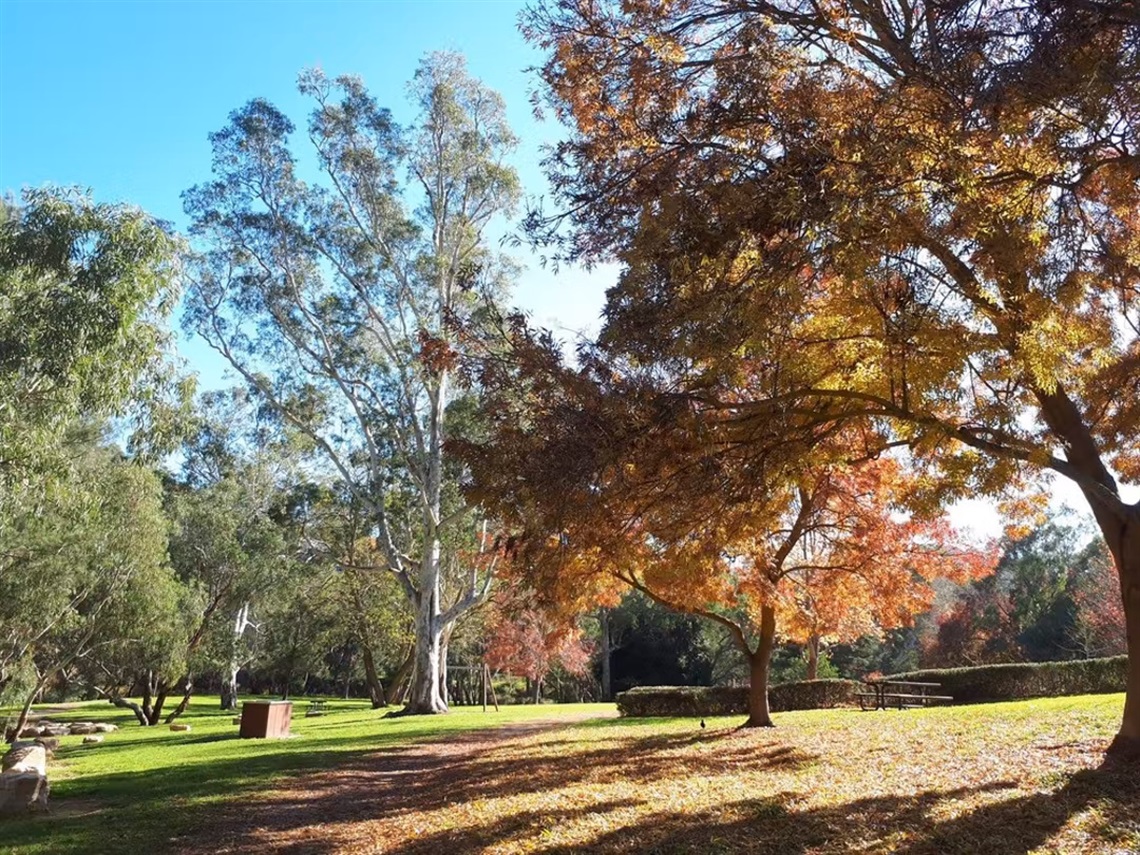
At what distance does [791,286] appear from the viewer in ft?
19.6

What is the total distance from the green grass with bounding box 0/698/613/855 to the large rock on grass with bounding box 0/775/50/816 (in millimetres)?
287

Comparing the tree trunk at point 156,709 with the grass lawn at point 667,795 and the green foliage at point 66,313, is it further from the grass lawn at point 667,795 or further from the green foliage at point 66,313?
the green foliage at point 66,313

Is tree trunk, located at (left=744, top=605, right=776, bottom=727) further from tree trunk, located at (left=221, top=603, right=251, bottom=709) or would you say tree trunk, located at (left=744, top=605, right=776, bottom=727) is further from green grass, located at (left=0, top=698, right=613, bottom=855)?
tree trunk, located at (left=221, top=603, right=251, bottom=709)

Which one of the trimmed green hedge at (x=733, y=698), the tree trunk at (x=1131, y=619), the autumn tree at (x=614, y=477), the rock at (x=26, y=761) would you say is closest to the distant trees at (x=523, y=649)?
the trimmed green hedge at (x=733, y=698)

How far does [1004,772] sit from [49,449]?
38.0ft

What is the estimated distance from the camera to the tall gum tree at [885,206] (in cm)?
540

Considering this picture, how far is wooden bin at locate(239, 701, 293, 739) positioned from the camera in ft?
63.5

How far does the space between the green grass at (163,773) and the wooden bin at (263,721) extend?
50 centimetres

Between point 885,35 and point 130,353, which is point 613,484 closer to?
point 885,35

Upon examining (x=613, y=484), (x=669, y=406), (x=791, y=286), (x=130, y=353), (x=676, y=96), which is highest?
(x=676, y=96)

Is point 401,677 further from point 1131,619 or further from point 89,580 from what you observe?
point 1131,619

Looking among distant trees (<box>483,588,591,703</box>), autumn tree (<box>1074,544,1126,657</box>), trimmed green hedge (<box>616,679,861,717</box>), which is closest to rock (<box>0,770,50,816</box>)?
trimmed green hedge (<box>616,679,861,717</box>)

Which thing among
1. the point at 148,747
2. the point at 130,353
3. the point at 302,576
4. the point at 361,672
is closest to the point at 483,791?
the point at 130,353

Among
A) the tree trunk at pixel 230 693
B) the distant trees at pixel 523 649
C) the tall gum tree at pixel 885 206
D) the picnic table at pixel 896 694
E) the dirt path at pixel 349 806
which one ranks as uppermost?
the tall gum tree at pixel 885 206
